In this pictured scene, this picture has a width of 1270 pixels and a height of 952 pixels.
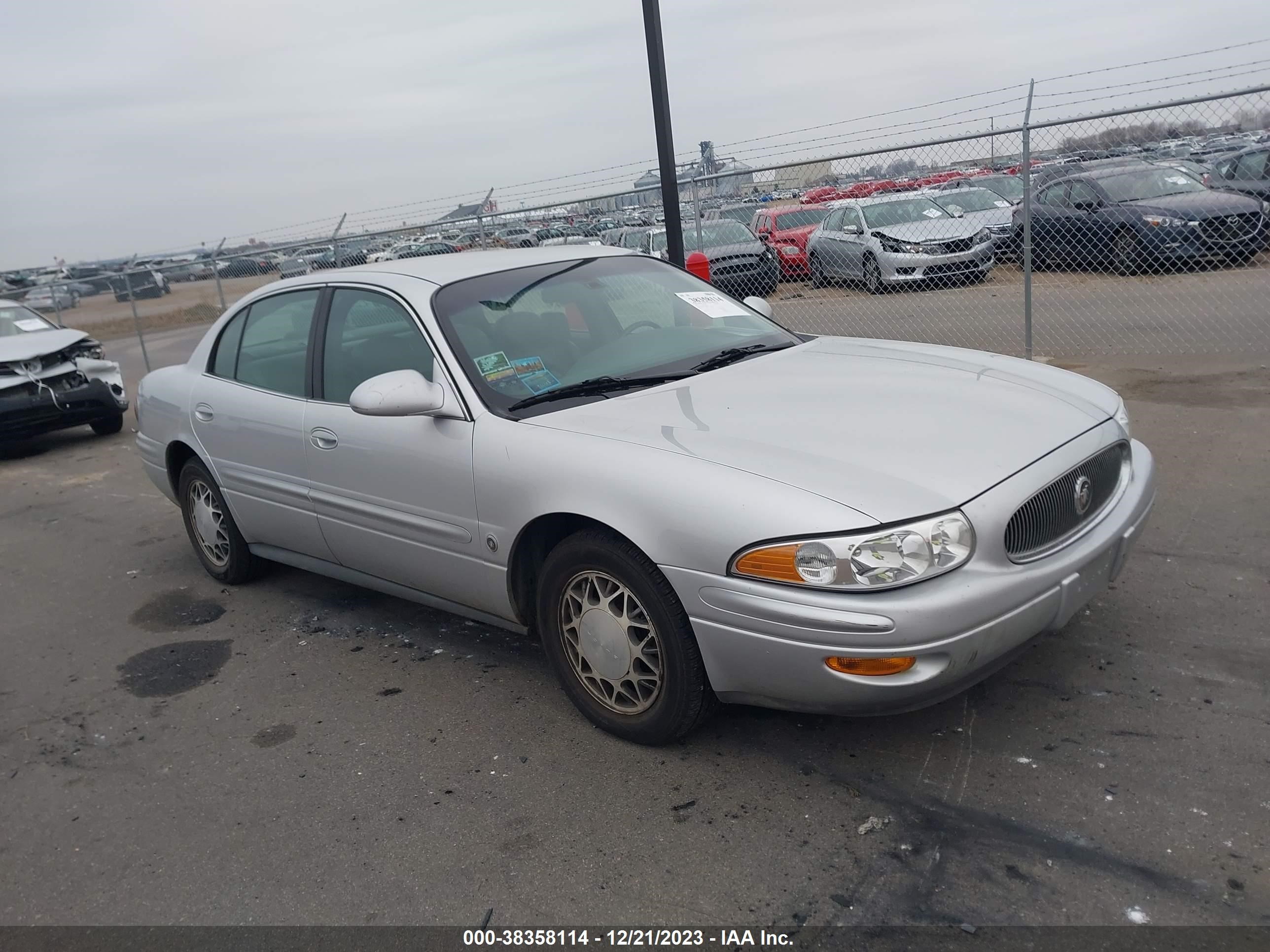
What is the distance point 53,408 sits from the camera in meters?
9.62

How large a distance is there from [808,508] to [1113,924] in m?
1.21

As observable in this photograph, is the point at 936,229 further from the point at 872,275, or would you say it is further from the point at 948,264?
the point at 872,275

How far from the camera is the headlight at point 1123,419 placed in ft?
12.3

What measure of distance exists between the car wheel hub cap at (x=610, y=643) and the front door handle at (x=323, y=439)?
4.43 ft

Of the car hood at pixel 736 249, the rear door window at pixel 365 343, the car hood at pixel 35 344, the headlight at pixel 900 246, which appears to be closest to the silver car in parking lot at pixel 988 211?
the headlight at pixel 900 246

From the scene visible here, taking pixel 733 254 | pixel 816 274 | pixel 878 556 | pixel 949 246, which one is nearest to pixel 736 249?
pixel 733 254

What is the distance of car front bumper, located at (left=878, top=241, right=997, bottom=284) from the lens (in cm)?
1052

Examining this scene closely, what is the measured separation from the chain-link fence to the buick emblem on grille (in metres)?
5.16

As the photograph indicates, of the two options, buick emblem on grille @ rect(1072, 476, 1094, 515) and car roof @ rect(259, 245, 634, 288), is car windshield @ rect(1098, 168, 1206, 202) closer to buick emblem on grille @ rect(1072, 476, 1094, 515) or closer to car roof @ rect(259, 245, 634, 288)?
car roof @ rect(259, 245, 634, 288)

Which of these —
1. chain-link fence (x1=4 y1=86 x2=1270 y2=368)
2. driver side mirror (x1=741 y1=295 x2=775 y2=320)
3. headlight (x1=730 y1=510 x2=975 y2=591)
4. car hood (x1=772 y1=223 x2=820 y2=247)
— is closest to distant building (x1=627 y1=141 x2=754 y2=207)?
chain-link fence (x1=4 y1=86 x2=1270 y2=368)

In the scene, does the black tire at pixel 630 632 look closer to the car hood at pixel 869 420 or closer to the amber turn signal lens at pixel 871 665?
the car hood at pixel 869 420

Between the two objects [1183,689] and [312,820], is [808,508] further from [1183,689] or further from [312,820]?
[312,820]

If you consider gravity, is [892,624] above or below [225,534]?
above

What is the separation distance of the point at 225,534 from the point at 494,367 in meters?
2.20
